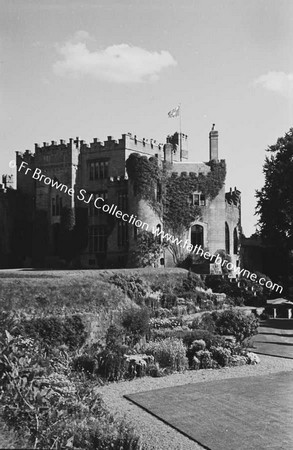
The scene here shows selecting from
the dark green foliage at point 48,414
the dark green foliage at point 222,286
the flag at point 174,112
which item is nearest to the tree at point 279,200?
the dark green foliage at point 222,286

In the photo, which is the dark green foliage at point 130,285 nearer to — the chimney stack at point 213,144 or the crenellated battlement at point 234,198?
the chimney stack at point 213,144

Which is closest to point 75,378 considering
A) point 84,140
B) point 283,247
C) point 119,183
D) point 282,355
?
point 282,355

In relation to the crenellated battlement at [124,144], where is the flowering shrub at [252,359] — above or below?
below

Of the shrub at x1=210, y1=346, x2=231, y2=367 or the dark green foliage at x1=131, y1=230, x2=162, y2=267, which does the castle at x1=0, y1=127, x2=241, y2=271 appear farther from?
the shrub at x1=210, y1=346, x2=231, y2=367

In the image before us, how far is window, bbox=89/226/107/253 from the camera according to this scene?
4275 centimetres

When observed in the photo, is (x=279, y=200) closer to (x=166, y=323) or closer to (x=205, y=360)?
(x=166, y=323)

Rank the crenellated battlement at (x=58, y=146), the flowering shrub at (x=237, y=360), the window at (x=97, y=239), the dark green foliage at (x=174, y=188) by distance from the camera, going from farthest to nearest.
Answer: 1. the crenellated battlement at (x=58, y=146)
2. the window at (x=97, y=239)
3. the dark green foliage at (x=174, y=188)
4. the flowering shrub at (x=237, y=360)

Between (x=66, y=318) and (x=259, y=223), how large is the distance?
77.9 ft

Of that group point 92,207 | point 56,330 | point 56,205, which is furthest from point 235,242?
point 56,330

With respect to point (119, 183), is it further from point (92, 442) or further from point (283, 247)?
point (92, 442)

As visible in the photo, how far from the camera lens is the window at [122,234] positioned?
41438mm

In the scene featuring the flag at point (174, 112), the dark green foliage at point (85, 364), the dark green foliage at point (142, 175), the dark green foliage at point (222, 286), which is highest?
the flag at point (174, 112)

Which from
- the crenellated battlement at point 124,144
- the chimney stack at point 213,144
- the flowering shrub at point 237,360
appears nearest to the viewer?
the flowering shrub at point 237,360

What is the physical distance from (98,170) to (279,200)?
15.0 meters
